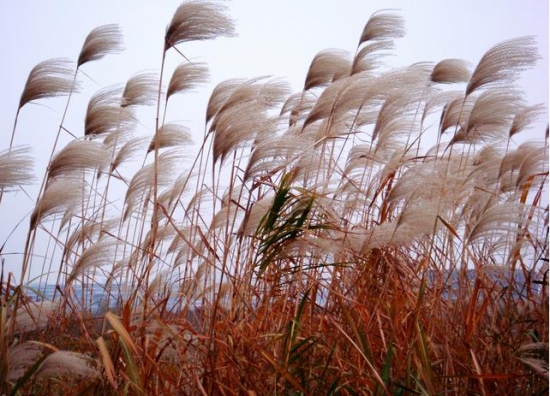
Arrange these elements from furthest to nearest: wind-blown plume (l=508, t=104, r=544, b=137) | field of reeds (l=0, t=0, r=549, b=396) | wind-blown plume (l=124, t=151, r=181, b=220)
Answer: wind-blown plume (l=508, t=104, r=544, b=137) → wind-blown plume (l=124, t=151, r=181, b=220) → field of reeds (l=0, t=0, r=549, b=396)

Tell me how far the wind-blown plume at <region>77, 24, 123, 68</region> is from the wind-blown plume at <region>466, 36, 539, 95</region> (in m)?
1.51

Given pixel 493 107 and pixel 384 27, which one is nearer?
pixel 493 107

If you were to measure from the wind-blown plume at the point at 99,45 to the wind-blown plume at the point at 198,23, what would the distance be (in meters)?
0.55

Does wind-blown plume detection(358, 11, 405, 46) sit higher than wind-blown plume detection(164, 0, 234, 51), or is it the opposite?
wind-blown plume detection(164, 0, 234, 51)

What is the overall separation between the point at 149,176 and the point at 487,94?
5.05 feet

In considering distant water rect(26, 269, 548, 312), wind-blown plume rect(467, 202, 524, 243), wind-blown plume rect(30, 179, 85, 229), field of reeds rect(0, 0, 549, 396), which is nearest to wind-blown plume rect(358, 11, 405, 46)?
field of reeds rect(0, 0, 549, 396)

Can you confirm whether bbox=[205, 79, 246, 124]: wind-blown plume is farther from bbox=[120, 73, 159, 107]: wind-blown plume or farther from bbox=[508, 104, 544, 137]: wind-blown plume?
bbox=[508, 104, 544, 137]: wind-blown plume

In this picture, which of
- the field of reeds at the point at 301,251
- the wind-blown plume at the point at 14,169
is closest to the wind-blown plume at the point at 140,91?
the field of reeds at the point at 301,251

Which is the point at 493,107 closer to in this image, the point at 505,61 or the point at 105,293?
the point at 505,61

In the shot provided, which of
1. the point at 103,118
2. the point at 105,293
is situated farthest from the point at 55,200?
the point at 105,293

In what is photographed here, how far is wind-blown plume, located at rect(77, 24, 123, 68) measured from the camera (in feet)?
10.0

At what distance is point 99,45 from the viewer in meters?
3.05

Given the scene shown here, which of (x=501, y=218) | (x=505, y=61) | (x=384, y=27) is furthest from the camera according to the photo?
(x=384, y=27)

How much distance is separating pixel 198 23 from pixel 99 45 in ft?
2.22
